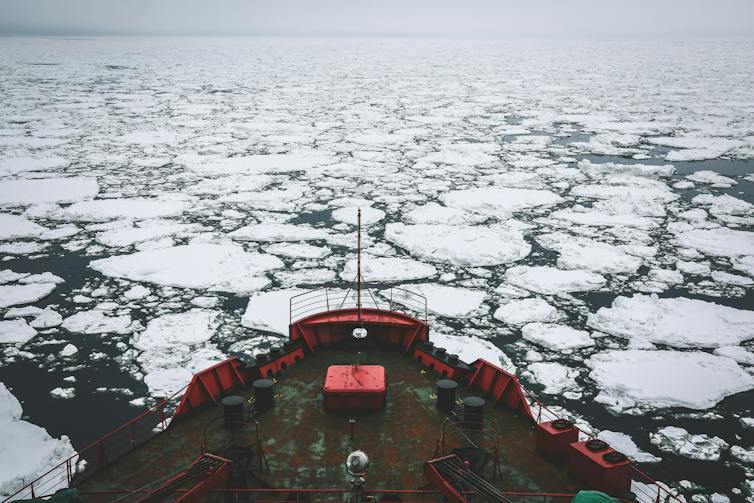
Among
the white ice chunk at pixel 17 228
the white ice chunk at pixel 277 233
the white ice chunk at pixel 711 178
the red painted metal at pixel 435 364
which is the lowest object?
the white ice chunk at pixel 17 228

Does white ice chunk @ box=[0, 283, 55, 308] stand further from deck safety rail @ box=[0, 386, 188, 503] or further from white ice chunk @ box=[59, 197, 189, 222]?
deck safety rail @ box=[0, 386, 188, 503]

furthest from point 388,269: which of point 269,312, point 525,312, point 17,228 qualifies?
point 17,228

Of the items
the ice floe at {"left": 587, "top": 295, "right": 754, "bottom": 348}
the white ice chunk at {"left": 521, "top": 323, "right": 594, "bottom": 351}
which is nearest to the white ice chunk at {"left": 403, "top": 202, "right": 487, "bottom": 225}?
the ice floe at {"left": 587, "top": 295, "right": 754, "bottom": 348}

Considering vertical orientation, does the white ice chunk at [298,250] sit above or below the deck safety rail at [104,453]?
above

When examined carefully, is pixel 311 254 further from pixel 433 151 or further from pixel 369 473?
pixel 433 151

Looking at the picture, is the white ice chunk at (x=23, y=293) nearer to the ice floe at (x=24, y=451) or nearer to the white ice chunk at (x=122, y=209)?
the ice floe at (x=24, y=451)

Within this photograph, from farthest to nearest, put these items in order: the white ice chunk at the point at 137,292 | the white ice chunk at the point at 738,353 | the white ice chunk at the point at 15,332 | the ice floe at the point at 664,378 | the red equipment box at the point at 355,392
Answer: the white ice chunk at the point at 137,292 < the white ice chunk at the point at 15,332 < the white ice chunk at the point at 738,353 < the ice floe at the point at 664,378 < the red equipment box at the point at 355,392

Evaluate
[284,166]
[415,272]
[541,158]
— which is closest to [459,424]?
[415,272]

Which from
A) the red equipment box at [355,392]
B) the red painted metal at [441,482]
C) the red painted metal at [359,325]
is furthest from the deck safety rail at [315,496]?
the red painted metal at [359,325]

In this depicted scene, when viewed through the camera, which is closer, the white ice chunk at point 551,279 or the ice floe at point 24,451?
the ice floe at point 24,451
